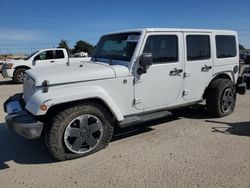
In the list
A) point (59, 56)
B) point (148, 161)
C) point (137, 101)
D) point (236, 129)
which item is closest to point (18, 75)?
point (59, 56)

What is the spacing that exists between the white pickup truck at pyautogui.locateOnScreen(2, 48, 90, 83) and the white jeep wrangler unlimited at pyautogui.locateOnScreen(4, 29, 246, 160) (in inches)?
356

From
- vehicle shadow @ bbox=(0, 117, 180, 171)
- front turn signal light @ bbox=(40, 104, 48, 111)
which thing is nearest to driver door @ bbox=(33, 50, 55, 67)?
vehicle shadow @ bbox=(0, 117, 180, 171)

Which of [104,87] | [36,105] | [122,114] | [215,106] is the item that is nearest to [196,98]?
[215,106]

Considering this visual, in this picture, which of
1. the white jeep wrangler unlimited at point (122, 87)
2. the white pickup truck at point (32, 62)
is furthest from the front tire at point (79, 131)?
the white pickup truck at point (32, 62)

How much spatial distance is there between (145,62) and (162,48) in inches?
28.4

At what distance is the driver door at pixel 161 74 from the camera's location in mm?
5037

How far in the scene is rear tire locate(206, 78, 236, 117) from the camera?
6234 millimetres

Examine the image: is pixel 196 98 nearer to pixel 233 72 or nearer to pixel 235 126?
pixel 235 126

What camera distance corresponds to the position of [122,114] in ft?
16.0

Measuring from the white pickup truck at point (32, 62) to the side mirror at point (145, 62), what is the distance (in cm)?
980

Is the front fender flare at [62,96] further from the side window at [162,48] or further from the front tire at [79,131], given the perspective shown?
the side window at [162,48]

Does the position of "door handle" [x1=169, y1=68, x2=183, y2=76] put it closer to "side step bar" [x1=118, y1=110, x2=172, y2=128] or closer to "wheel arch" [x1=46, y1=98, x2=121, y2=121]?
"side step bar" [x1=118, y1=110, x2=172, y2=128]

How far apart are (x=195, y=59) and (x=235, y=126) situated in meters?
1.57

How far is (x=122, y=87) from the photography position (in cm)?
476
